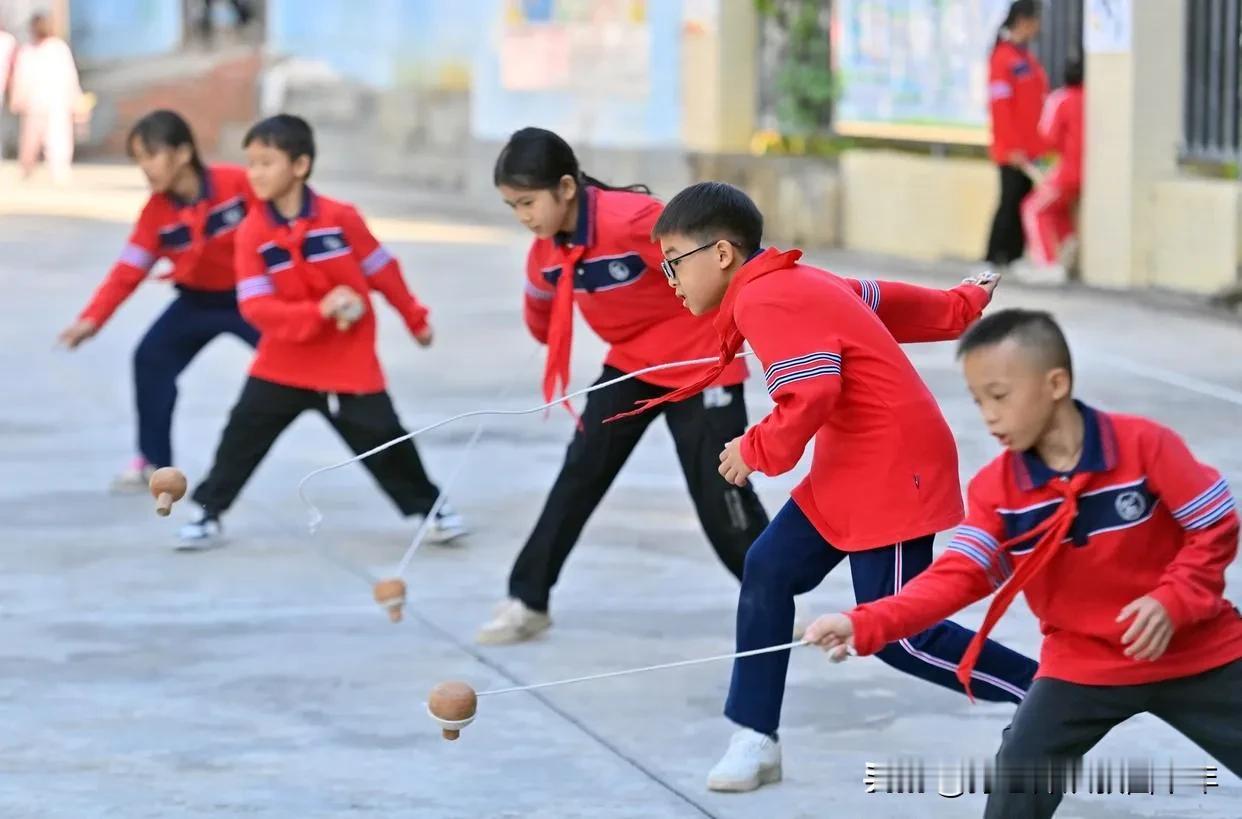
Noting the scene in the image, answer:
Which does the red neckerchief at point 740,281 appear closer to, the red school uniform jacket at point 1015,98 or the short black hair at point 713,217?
the short black hair at point 713,217

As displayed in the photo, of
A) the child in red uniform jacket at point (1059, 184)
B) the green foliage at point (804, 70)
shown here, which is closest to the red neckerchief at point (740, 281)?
the child in red uniform jacket at point (1059, 184)

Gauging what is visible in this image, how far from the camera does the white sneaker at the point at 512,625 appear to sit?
6.00 meters

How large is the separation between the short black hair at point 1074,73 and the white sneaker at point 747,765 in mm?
9525

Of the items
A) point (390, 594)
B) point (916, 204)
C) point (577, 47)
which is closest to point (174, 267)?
point (390, 594)

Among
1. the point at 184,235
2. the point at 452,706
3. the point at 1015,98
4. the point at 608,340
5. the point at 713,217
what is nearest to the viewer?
the point at 452,706

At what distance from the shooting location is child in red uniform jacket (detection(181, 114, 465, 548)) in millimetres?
6973

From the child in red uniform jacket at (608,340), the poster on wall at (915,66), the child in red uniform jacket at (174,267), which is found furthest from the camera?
the poster on wall at (915,66)

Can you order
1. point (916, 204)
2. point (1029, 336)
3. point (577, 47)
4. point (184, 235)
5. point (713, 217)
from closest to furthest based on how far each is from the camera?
point (1029, 336)
point (713, 217)
point (184, 235)
point (916, 204)
point (577, 47)

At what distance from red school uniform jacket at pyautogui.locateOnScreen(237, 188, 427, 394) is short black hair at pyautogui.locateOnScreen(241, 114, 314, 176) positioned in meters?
0.15

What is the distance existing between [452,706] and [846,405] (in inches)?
40.3

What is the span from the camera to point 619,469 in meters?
6.03

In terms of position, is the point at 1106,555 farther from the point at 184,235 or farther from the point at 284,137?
the point at 184,235

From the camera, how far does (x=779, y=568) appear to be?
4648 mm

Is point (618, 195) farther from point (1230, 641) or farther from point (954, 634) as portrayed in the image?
point (1230, 641)
